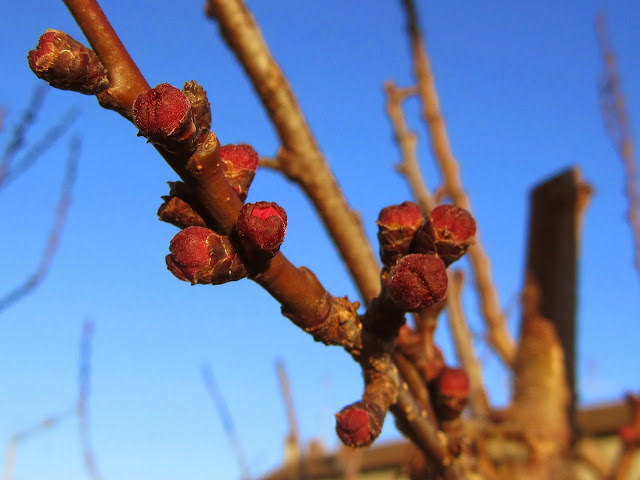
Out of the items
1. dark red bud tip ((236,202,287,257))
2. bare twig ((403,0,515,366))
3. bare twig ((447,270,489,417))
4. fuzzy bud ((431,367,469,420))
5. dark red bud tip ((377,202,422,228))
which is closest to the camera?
dark red bud tip ((236,202,287,257))

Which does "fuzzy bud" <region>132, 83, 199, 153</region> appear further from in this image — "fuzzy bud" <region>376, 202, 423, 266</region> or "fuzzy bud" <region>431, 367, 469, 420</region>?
"fuzzy bud" <region>431, 367, 469, 420</region>

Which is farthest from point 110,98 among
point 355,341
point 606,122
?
point 606,122

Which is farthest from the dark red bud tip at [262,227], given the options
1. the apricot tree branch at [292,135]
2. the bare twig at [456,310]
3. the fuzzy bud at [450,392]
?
the bare twig at [456,310]

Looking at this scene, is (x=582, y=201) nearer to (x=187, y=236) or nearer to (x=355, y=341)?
(x=355, y=341)

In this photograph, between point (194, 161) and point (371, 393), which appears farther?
point (371, 393)

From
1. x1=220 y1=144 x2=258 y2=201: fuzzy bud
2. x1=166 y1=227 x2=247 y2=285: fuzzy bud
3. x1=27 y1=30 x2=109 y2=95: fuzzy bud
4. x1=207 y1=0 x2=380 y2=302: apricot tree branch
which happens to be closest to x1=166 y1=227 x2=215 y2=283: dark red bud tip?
x1=166 y1=227 x2=247 y2=285: fuzzy bud

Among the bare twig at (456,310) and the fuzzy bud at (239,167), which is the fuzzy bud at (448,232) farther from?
the bare twig at (456,310)
